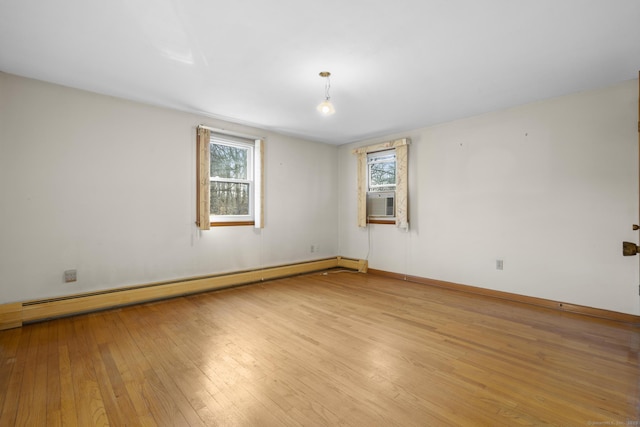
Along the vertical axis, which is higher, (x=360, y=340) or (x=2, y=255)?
(x=2, y=255)

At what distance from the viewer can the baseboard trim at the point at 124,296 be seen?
284 cm

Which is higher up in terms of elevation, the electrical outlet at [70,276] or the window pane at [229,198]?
the window pane at [229,198]

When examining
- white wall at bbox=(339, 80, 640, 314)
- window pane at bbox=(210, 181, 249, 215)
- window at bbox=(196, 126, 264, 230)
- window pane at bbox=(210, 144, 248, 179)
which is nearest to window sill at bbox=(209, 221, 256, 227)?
window at bbox=(196, 126, 264, 230)

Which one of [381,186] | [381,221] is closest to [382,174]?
[381,186]

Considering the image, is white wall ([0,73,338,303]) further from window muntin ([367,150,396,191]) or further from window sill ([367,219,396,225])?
window muntin ([367,150,396,191])

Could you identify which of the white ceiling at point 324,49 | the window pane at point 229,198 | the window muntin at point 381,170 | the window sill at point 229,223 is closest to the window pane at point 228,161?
the window pane at point 229,198

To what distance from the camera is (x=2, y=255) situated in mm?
2838

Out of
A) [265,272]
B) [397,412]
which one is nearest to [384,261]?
[265,272]

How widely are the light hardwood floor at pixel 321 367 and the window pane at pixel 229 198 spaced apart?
1.57 m

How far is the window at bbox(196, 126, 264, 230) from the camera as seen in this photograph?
4.10 meters

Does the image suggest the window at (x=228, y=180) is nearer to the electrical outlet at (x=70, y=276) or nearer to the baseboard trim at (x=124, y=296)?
the baseboard trim at (x=124, y=296)

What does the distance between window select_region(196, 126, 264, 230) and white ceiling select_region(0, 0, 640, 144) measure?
2.59 ft

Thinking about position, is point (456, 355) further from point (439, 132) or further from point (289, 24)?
point (439, 132)

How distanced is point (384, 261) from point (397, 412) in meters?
3.70
